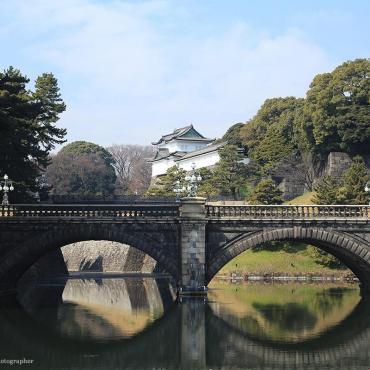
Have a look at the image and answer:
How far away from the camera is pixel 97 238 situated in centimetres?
4256

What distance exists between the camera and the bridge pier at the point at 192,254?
138 feet

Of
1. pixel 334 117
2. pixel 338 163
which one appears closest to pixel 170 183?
pixel 338 163

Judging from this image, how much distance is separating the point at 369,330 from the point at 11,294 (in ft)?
76.2

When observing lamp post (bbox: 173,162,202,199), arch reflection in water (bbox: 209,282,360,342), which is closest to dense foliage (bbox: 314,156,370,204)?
arch reflection in water (bbox: 209,282,360,342)

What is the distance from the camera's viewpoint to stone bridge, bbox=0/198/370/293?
138 feet

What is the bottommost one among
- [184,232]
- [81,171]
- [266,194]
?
[184,232]

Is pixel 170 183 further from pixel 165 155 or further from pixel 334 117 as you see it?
pixel 165 155

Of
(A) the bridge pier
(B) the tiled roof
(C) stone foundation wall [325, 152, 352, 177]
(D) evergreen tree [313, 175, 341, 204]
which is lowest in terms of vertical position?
(A) the bridge pier

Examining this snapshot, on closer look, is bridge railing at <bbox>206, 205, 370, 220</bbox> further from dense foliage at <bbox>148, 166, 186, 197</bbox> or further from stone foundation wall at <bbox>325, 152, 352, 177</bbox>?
dense foliage at <bbox>148, 166, 186, 197</bbox>

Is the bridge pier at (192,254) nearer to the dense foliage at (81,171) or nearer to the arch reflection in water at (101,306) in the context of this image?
the arch reflection in water at (101,306)

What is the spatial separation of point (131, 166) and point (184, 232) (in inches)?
3814

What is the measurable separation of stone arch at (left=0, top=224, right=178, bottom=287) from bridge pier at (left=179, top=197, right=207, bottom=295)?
0.80m

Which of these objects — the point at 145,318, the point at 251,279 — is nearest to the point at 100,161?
the point at 251,279

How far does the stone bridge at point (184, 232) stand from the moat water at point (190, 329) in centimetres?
242
